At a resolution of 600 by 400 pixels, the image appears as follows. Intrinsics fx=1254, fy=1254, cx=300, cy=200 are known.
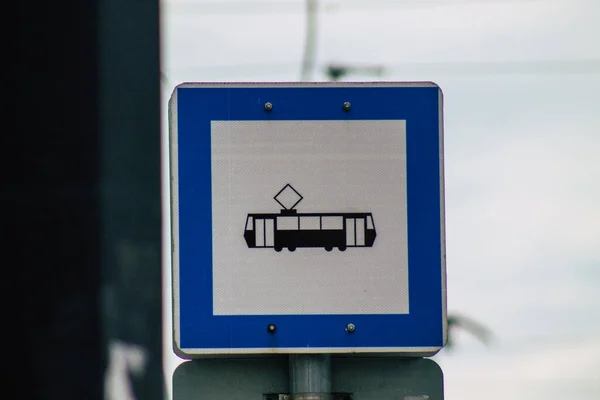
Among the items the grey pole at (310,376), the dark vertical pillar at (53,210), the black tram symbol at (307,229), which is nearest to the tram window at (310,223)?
the black tram symbol at (307,229)

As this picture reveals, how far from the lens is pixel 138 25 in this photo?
7.11ft

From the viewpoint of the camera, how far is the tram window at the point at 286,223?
2381 mm

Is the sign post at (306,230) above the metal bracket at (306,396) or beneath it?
above

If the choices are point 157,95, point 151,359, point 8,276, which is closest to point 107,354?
point 151,359

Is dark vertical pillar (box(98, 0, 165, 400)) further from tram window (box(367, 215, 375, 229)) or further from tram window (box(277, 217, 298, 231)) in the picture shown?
tram window (box(367, 215, 375, 229))

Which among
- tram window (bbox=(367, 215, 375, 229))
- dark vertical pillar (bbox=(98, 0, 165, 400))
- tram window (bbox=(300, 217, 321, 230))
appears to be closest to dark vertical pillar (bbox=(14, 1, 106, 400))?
dark vertical pillar (bbox=(98, 0, 165, 400))

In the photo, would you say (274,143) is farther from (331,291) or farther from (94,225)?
(94,225)

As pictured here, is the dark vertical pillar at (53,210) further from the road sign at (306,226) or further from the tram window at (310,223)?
the tram window at (310,223)

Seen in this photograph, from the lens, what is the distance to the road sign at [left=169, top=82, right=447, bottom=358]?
2416mm

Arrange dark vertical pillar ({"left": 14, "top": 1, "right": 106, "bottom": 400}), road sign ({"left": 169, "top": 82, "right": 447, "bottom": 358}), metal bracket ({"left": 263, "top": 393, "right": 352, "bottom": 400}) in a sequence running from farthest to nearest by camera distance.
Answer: road sign ({"left": 169, "top": 82, "right": 447, "bottom": 358}) → metal bracket ({"left": 263, "top": 393, "right": 352, "bottom": 400}) → dark vertical pillar ({"left": 14, "top": 1, "right": 106, "bottom": 400})

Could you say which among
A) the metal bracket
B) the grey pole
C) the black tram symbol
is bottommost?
the metal bracket

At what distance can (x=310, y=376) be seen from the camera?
237 centimetres

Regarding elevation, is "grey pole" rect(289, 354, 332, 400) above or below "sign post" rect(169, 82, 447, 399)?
below

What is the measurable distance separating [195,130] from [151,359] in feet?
1.97
